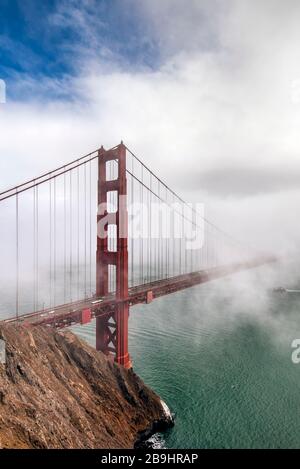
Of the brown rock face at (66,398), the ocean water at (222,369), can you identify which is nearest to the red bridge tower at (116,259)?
the brown rock face at (66,398)

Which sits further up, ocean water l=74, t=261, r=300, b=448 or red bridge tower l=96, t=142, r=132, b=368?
red bridge tower l=96, t=142, r=132, b=368

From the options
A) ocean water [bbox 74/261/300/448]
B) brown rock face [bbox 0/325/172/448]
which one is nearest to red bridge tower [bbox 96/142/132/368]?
brown rock face [bbox 0/325/172/448]

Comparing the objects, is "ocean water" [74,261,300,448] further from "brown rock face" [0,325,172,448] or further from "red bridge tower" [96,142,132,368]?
"red bridge tower" [96,142,132,368]

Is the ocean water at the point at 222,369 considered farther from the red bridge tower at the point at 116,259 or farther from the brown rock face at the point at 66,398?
the red bridge tower at the point at 116,259

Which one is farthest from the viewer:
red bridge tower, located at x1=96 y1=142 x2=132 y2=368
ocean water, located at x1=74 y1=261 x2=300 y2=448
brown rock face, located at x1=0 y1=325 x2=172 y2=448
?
red bridge tower, located at x1=96 y1=142 x2=132 y2=368

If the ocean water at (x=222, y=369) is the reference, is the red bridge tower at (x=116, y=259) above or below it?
above

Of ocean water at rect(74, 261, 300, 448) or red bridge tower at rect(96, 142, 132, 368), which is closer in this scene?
ocean water at rect(74, 261, 300, 448)

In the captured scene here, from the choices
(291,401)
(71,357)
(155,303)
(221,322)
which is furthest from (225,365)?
(155,303)

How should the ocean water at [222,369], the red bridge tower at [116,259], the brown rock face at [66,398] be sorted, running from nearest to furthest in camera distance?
the brown rock face at [66,398] → the ocean water at [222,369] → the red bridge tower at [116,259]
